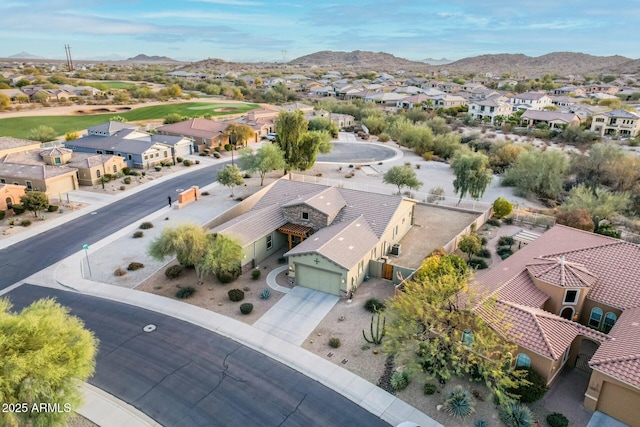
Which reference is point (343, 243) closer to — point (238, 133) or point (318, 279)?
point (318, 279)

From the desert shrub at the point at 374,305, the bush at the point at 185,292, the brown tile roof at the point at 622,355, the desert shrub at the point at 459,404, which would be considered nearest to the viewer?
the brown tile roof at the point at 622,355

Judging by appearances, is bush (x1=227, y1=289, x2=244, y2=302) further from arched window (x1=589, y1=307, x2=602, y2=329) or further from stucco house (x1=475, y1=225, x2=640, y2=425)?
arched window (x1=589, y1=307, x2=602, y2=329)

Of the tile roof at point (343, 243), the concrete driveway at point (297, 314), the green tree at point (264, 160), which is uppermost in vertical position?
the green tree at point (264, 160)

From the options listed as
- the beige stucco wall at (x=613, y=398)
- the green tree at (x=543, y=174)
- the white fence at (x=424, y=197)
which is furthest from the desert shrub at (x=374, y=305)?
the green tree at (x=543, y=174)

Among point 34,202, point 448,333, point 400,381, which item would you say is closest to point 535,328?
point 448,333

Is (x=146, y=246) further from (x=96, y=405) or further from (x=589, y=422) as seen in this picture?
(x=589, y=422)

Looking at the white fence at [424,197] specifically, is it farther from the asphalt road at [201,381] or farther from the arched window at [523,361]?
the asphalt road at [201,381]
